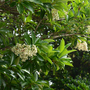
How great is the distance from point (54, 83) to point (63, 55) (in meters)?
2.89

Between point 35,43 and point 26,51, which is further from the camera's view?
point 35,43

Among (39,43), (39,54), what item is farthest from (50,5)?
(39,54)

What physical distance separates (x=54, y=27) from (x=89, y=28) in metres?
0.67

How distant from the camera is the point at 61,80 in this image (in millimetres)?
4270

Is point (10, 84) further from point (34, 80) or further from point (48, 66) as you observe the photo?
point (48, 66)

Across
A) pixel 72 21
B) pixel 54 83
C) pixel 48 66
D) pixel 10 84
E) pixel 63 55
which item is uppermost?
pixel 72 21

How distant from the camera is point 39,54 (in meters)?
1.49

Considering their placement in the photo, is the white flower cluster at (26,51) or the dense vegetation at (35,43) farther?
the dense vegetation at (35,43)

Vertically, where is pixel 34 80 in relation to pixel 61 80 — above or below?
→ above

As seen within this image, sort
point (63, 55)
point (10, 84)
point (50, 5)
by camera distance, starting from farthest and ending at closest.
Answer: point (10, 84)
point (63, 55)
point (50, 5)

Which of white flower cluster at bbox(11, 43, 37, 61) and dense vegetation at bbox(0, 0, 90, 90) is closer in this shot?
white flower cluster at bbox(11, 43, 37, 61)

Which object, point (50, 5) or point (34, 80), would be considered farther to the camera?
point (34, 80)

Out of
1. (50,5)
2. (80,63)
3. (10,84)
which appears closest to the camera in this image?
(50,5)

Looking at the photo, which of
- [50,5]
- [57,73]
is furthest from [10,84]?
[57,73]
